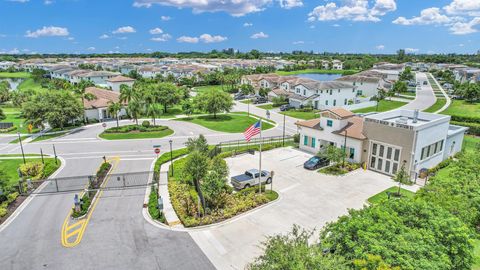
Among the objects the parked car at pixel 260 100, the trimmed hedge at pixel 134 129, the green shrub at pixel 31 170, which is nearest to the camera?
the green shrub at pixel 31 170

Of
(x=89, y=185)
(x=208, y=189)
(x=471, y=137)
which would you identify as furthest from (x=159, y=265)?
(x=471, y=137)

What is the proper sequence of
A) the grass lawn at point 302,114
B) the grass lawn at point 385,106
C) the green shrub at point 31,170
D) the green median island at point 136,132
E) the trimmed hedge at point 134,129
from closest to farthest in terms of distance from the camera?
1. the green shrub at point 31,170
2. the green median island at point 136,132
3. the trimmed hedge at point 134,129
4. the grass lawn at point 302,114
5. the grass lawn at point 385,106

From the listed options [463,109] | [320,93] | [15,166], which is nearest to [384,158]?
[15,166]

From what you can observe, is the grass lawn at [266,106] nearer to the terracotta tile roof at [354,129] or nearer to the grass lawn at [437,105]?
the grass lawn at [437,105]

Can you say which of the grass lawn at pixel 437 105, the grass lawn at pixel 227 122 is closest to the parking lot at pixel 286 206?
the grass lawn at pixel 227 122

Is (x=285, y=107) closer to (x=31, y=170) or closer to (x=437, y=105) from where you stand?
(x=437, y=105)

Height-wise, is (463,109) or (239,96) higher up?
(239,96)
